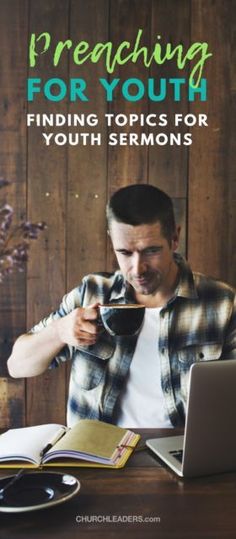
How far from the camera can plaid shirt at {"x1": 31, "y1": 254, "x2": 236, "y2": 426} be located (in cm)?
207

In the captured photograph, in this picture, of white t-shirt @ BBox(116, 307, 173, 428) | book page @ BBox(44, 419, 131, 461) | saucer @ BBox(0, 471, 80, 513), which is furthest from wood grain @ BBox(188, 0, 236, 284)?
saucer @ BBox(0, 471, 80, 513)

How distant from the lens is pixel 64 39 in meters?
2.14

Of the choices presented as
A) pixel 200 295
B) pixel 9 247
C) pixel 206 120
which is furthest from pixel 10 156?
pixel 200 295

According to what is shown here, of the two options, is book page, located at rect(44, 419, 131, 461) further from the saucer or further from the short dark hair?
the short dark hair

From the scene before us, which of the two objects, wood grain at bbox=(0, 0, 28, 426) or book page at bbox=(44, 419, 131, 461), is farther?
wood grain at bbox=(0, 0, 28, 426)

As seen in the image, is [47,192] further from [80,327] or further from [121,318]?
[121,318]

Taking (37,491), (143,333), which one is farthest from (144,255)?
(37,491)

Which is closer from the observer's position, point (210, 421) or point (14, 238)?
point (210, 421)

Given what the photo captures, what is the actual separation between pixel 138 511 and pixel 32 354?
116cm

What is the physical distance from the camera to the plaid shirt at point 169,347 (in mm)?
2072

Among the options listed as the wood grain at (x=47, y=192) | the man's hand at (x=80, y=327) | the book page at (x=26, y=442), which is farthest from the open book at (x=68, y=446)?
the wood grain at (x=47, y=192)

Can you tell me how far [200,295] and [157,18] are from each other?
108 centimetres

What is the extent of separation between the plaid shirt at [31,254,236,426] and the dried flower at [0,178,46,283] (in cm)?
23

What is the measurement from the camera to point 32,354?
2.15 meters
